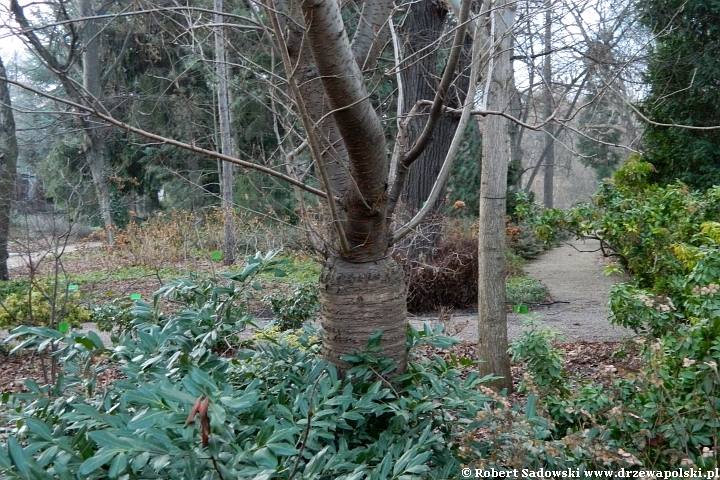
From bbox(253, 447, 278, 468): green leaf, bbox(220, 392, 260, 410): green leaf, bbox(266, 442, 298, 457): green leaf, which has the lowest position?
bbox(253, 447, 278, 468): green leaf

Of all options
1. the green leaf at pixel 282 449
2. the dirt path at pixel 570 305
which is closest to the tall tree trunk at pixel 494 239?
the dirt path at pixel 570 305

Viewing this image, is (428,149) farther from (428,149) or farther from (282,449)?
(282,449)

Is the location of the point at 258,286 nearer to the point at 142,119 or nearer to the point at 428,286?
the point at 428,286

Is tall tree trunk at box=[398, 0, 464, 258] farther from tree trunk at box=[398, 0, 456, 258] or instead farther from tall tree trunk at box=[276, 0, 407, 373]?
tall tree trunk at box=[276, 0, 407, 373]

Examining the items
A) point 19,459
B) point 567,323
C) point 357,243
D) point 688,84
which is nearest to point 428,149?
point 567,323

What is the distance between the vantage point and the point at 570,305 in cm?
1012

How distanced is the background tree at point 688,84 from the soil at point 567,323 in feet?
8.18

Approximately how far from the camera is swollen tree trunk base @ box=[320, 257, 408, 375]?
251 centimetres

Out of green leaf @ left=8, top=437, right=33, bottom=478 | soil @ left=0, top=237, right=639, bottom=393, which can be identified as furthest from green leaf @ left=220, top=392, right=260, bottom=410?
soil @ left=0, top=237, right=639, bottom=393

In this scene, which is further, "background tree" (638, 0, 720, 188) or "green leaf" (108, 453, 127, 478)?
"background tree" (638, 0, 720, 188)

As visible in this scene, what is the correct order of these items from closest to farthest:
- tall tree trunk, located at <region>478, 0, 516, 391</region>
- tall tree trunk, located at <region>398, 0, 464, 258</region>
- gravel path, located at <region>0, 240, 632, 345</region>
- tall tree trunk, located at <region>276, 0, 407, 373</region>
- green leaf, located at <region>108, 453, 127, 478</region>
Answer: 1. green leaf, located at <region>108, 453, 127, 478</region>
2. tall tree trunk, located at <region>276, 0, 407, 373</region>
3. tall tree trunk, located at <region>478, 0, 516, 391</region>
4. gravel path, located at <region>0, 240, 632, 345</region>
5. tall tree trunk, located at <region>398, 0, 464, 258</region>

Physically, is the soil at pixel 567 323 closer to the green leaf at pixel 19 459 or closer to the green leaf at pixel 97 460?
the green leaf at pixel 97 460

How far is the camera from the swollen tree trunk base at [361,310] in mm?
2512

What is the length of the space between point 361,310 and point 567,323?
6.70 metres
